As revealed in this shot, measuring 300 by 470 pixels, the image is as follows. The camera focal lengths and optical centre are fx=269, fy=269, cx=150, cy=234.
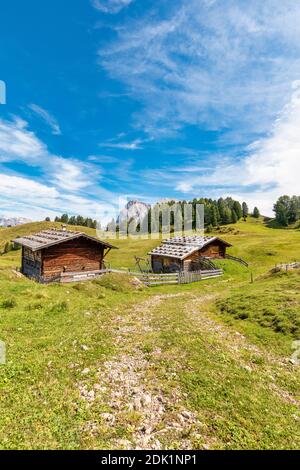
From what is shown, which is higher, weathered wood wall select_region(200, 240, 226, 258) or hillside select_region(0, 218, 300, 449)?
weathered wood wall select_region(200, 240, 226, 258)

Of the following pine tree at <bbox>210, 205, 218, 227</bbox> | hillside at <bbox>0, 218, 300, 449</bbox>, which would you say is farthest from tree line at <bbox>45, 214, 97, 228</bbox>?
hillside at <bbox>0, 218, 300, 449</bbox>

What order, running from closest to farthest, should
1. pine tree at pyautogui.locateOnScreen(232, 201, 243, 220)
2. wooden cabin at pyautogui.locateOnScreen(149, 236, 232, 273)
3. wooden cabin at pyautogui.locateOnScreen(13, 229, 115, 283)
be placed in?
wooden cabin at pyautogui.locateOnScreen(13, 229, 115, 283) → wooden cabin at pyautogui.locateOnScreen(149, 236, 232, 273) → pine tree at pyautogui.locateOnScreen(232, 201, 243, 220)

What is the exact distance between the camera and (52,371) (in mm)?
9312

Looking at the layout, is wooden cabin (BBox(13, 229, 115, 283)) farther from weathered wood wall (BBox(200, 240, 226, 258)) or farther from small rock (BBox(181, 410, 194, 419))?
small rock (BBox(181, 410, 194, 419))

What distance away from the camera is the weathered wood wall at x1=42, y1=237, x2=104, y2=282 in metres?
33.4

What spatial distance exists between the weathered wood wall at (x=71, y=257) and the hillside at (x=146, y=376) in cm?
1397

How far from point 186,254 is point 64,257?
711 inches

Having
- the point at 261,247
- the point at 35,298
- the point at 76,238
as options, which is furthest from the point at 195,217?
the point at 35,298

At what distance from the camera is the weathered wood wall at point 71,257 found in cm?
3344

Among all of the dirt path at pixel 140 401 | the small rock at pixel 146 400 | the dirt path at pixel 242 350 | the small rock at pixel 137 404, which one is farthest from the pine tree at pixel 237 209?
the small rock at pixel 137 404

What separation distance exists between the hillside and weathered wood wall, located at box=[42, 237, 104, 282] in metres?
14.0

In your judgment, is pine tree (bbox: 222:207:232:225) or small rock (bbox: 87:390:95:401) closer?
small rock (bbox: 87:390:95:401)

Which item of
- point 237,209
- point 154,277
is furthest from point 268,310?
point 237,209
